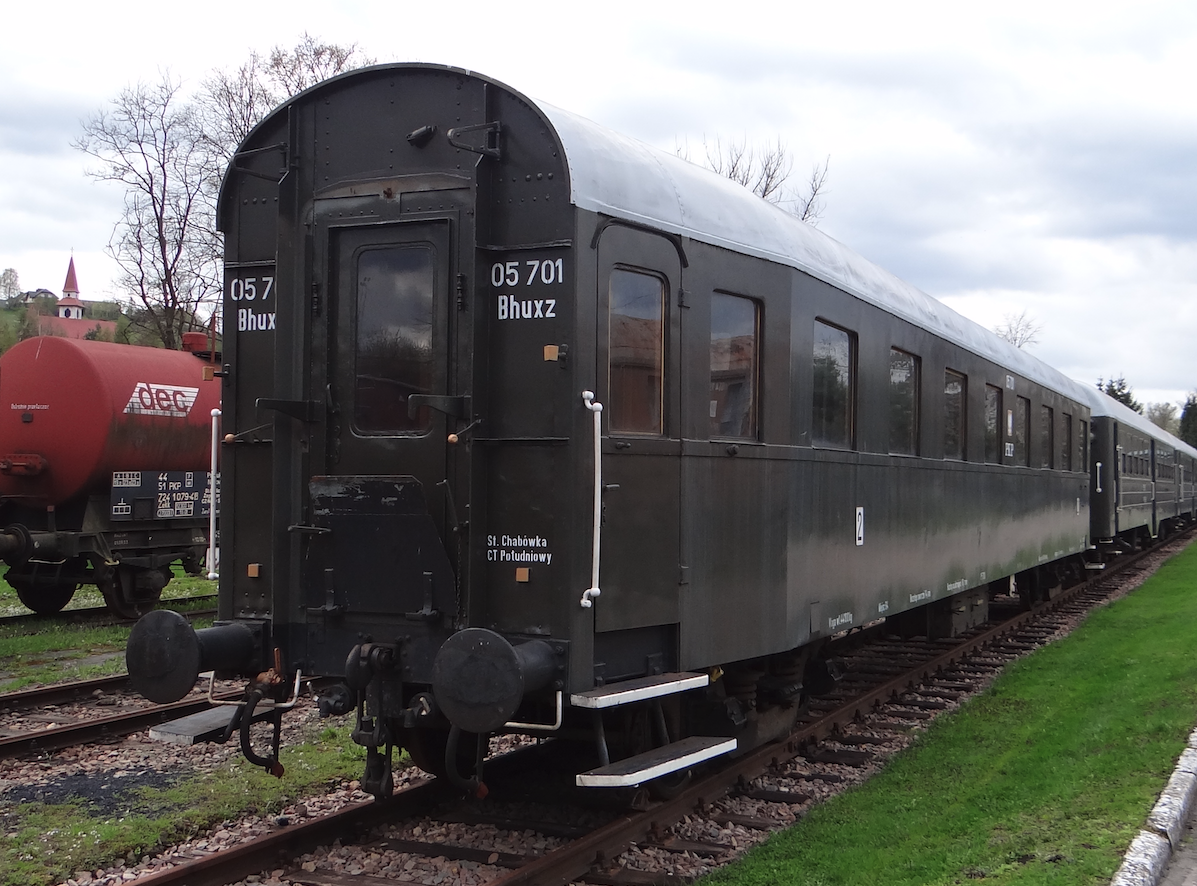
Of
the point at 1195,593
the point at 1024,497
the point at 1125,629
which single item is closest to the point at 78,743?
the point at 1024,497

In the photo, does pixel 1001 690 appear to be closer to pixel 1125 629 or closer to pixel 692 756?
pixel 1125 629

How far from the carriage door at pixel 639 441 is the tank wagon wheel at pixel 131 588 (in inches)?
436

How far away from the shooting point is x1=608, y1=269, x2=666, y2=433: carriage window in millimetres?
5477

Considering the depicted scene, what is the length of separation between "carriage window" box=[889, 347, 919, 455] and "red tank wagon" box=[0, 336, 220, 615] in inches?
331

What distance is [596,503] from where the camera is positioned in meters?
5.19

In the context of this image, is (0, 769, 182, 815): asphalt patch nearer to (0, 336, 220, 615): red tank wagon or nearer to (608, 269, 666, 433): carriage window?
(608, 269, 666, 433): carriage window

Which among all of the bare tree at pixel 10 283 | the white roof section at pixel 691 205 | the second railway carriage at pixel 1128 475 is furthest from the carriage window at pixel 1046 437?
the bare tree at pixel 10 283

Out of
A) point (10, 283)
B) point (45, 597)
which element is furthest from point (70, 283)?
point (45, 597)

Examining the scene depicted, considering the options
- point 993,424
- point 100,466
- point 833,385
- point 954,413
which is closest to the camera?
point 833,385

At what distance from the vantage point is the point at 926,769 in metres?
7.61

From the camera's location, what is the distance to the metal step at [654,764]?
4992 mm

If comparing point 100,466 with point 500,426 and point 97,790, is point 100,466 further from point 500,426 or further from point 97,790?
point 500,426

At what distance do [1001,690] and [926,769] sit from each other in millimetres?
3205

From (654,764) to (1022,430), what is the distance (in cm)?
964
